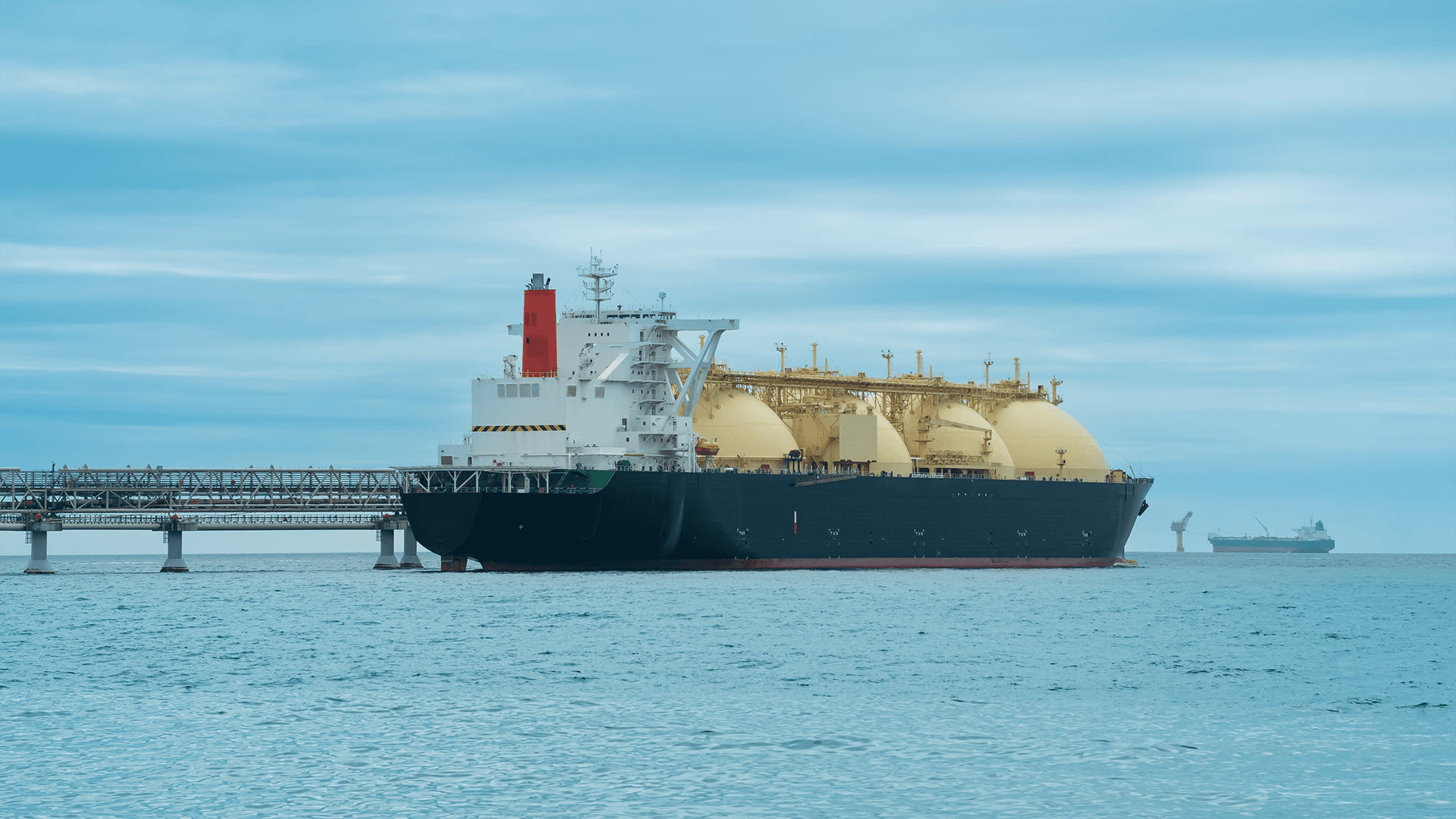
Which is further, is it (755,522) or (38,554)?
(38,554)

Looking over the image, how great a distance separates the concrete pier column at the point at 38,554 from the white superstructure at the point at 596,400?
1978 centimetres

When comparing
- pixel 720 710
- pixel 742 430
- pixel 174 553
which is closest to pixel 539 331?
pixel 742 430

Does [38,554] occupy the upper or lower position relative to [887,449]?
lower

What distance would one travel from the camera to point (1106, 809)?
19.2 m

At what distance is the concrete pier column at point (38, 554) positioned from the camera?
7125 centimetres

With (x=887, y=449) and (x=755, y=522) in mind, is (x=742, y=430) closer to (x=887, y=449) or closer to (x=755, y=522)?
(x=755, y=522)

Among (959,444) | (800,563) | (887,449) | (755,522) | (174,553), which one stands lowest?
(800,563)

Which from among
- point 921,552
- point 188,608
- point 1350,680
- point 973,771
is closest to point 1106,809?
point 973,771

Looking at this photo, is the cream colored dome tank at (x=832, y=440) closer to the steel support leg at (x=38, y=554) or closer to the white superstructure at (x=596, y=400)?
the white superstructure at (x=596, y=400)

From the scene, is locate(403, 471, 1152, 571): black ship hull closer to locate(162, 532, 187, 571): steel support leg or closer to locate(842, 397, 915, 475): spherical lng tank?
locate(842, 397, 915, 475): spherical lng tank

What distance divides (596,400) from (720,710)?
38.8 m

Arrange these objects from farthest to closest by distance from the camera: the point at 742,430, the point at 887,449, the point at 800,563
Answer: the point at 887,449 < the point at 742,430 < the point at 800,563

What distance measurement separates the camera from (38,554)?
244 ft

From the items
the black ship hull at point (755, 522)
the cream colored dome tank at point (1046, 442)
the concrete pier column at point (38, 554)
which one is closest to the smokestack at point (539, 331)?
the black ship hull at point (755, 522)
